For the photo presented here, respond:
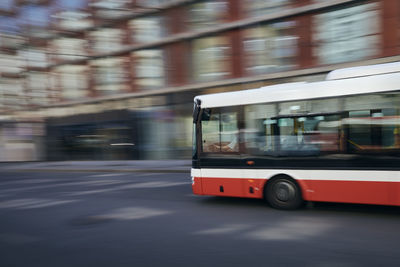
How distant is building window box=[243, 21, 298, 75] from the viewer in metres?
16.1

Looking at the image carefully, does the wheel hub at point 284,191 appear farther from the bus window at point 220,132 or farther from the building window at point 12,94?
the building window at point 12,94

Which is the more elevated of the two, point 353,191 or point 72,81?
point 72,81

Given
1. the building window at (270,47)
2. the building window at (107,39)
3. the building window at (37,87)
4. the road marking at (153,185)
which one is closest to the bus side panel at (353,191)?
the road marking at (153,185)

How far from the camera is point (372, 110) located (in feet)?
19.1

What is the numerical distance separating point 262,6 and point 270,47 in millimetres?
2266

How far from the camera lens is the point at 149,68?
2144 centimetres

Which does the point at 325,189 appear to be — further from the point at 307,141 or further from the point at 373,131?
the point at 373,131

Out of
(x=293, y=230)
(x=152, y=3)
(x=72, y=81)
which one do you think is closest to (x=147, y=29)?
(x=152, y=3)

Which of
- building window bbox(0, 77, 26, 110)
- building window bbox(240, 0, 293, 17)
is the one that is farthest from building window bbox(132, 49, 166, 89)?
building window bbox(0, 77, 26, 110)

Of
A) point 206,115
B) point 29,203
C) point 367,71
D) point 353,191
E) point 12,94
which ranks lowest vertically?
point 29,203

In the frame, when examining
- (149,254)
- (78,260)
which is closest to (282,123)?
(149,254)

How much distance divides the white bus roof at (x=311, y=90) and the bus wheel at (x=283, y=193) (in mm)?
1715

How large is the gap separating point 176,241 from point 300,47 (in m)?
13.4

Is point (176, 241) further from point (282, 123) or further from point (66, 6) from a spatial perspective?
point (66, 6)
